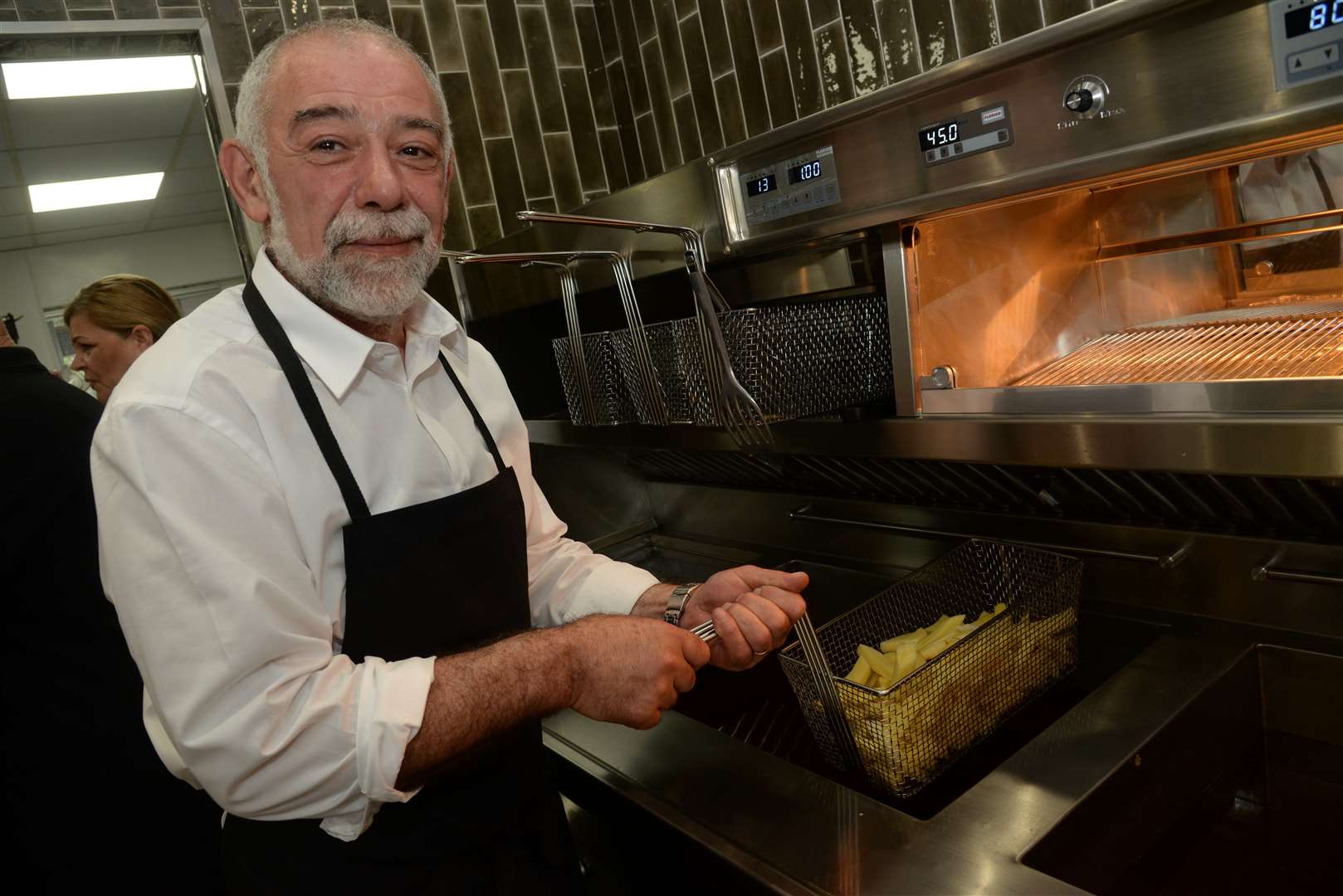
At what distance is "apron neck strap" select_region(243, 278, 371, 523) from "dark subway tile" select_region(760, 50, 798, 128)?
160cm

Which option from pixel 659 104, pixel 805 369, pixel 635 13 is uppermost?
pixel 635 13

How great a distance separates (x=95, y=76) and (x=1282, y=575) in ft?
8.79

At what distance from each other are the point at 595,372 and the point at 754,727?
2.20 ft

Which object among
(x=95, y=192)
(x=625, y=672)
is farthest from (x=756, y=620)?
(x=95, y=192)

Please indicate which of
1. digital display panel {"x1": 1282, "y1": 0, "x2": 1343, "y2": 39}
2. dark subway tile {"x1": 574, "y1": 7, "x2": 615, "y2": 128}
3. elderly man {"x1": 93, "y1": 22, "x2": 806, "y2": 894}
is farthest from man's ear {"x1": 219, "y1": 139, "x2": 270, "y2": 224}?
dark subway tile {"x1": 574, "y1": 7, "x2": 615, "y2": 128}

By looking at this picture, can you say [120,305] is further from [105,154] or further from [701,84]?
[701,84]

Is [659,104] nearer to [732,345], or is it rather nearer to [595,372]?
[595,372]

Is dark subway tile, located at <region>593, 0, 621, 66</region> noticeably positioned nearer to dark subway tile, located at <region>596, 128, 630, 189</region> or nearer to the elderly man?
dark subway tile, located at <region>596, 128, 630, 189</region>

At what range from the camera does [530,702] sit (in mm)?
948

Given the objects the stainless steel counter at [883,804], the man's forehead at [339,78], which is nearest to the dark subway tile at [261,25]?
the man's forehead at [339,78]

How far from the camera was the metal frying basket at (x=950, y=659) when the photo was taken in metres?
1.06

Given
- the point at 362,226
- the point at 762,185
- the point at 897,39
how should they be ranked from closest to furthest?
the point at 362,226 < the point at 762,185 < the point at 897,39

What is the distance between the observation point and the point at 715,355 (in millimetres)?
1304

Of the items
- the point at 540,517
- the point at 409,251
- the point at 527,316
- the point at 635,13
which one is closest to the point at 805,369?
the point at 540,517
